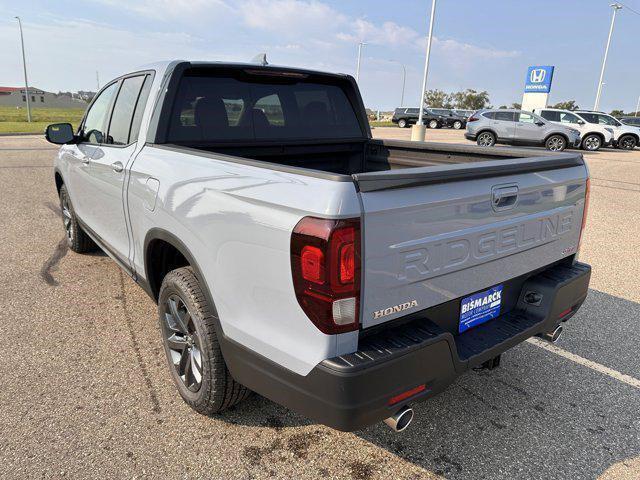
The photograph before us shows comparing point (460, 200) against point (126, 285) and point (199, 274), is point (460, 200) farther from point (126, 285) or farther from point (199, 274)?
point (126, 285)

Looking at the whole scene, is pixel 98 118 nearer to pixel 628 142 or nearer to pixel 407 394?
pixel 407 394

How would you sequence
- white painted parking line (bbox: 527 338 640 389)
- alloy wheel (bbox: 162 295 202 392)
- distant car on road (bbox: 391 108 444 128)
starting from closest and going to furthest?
alloy wheel (bbox: 162 295 202 392) → white painted parking line (bbox: 527 338 640 389) → distant car on road (bbox: 391 108 444 128)

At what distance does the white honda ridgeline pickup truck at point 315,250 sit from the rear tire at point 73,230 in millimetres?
1753

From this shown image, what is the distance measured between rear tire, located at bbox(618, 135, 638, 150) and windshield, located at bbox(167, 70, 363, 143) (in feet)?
81.7

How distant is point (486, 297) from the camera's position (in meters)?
2.48

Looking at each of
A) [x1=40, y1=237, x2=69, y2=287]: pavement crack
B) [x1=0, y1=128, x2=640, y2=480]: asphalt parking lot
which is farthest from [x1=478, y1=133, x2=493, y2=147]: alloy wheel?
[x1=40, y1=237, x2=69, y2=287]: pavement crack

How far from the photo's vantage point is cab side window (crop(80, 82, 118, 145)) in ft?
13.4

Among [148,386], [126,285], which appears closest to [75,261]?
[126,285]

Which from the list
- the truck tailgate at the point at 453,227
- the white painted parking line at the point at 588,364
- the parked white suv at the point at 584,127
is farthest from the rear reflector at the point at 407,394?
the parked white suv at the point at 584,127

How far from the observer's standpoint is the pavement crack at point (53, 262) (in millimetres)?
4703

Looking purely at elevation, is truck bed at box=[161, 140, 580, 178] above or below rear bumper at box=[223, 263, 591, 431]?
above

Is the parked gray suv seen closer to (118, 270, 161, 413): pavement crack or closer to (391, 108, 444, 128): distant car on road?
(118, 270, 161, 413): pavement crack

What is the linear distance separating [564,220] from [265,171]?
71.1 inches

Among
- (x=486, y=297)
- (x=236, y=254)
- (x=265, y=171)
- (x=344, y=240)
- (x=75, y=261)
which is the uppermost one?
(x=265, y=171)
